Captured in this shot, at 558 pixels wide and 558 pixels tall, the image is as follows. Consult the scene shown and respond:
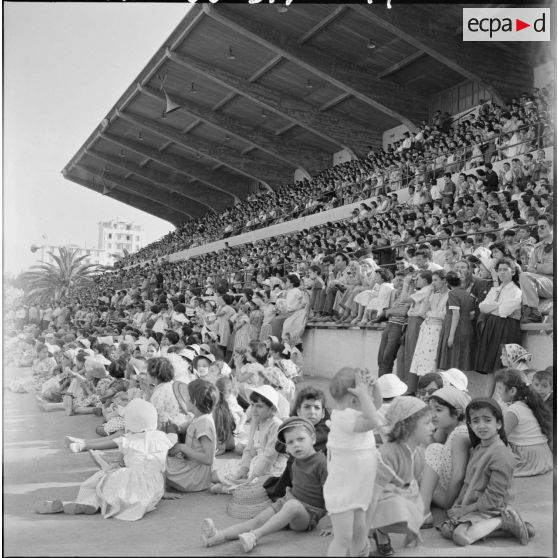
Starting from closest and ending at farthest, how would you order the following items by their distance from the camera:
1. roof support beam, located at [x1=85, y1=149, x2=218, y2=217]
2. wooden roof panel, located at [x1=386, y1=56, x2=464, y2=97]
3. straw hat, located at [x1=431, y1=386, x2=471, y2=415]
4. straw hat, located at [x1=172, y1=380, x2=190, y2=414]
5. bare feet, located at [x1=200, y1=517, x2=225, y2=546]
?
bare feet, located at [x1=200, y1=517, x2=225, y2=546] → straw hat, located at [x1=431, y1=386, x2=471, y2=415] → straw hat, located at [x1=172, y1=380, x2=190, y2=414] → wooden roof panel, located at [x1=386, y1=56, x2=464, y2=97] → roof support beam, located at [x1=85, y1=149, x2=218, y2=217]

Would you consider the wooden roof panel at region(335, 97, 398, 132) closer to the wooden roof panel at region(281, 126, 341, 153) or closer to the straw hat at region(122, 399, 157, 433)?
the wooden roof panel at region(281, 126, 341, 153)

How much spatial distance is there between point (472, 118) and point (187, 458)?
12696 mm

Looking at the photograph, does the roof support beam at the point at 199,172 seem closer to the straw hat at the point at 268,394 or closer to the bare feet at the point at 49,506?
the straw hat at the point at 268,394

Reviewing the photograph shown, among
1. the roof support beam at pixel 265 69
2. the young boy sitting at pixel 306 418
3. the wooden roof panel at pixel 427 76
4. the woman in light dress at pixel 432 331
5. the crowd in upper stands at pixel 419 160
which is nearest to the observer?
the young boy sitting at pixel 306 418

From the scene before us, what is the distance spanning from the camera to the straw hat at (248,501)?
148 inches

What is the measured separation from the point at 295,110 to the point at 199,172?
10.9 meters

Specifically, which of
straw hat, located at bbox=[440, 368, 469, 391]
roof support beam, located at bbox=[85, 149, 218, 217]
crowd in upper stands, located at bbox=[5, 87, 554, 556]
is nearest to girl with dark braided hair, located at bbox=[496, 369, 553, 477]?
crowd in upper stands, located at bbox=[5, 87, 554, 556]

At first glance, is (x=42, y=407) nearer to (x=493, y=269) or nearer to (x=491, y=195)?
(x=493, y=269)

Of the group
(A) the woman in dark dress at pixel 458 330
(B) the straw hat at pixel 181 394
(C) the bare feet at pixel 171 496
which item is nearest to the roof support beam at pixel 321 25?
(A) the woman in dark dress at pixel 458 330

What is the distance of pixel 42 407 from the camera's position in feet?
27.2

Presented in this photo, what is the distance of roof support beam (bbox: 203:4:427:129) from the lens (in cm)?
1542

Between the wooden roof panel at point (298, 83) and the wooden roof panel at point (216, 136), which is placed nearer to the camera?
the wooden roof panel at point (298, 83)

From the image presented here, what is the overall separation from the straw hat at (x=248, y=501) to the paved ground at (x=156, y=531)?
0.23 ft

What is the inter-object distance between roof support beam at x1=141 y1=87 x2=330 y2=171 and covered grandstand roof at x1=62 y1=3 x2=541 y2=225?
0.14 ft
